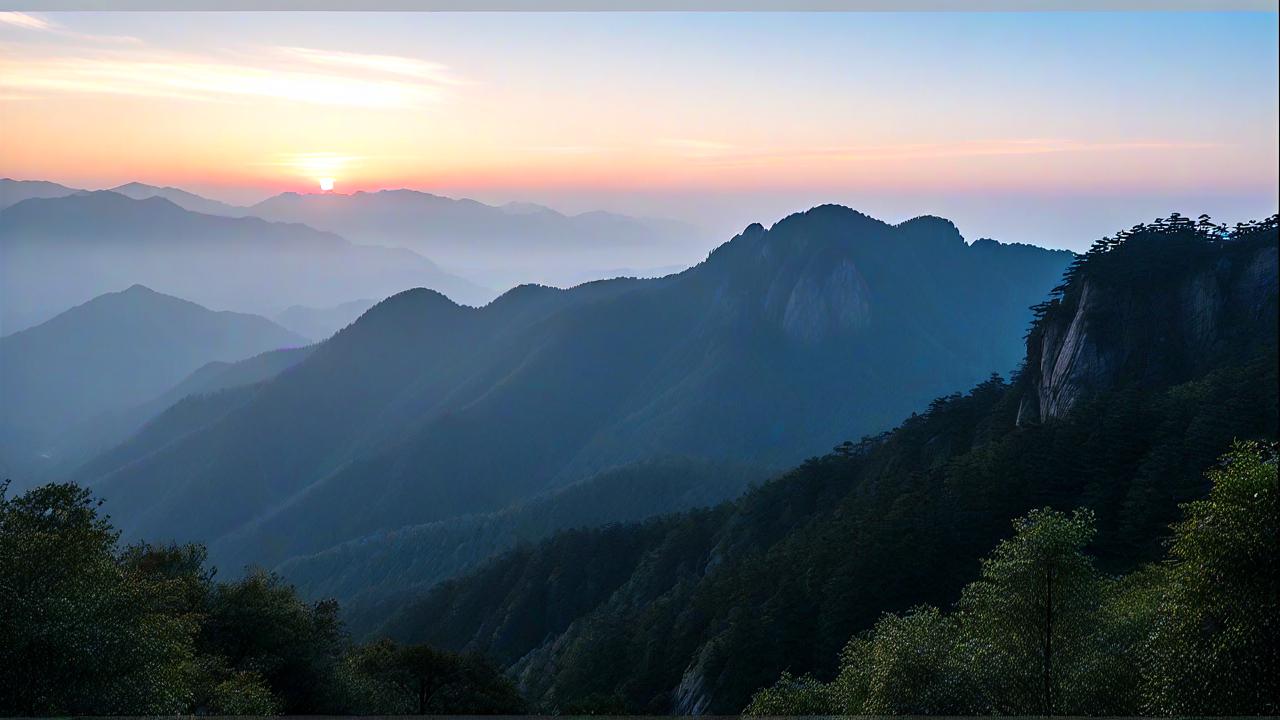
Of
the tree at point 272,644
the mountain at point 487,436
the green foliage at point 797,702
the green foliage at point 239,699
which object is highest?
the green foliage at point 239,699

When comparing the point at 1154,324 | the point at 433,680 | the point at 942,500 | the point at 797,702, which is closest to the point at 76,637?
the point at 797,702

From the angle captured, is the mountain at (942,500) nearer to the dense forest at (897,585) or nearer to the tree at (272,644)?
the dense forest at (897,585)

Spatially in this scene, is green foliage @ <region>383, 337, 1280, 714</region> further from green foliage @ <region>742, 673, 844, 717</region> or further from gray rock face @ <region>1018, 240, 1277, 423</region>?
green foliage @ <region>742, 673, 844, 717</region>

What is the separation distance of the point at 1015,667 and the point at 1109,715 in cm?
165

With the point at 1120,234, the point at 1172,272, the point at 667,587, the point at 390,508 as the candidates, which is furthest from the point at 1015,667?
the point at 390,508

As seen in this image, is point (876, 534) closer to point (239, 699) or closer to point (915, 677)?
point (915, 677)

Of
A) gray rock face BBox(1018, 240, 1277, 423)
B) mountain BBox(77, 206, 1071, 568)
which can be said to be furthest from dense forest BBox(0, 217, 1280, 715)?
mountain BBox(77, 206, 1071, 568)

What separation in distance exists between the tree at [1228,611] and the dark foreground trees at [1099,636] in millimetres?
18

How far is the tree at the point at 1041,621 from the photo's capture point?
1552 cm

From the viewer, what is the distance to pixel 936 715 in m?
16.4

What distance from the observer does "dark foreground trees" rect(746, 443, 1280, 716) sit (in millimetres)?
12484

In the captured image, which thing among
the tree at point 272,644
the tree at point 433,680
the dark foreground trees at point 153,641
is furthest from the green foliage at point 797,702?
the tree at point 433,680

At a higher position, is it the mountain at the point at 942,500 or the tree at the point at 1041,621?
the tree at the point at 1041,621

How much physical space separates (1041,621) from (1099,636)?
1324mm
